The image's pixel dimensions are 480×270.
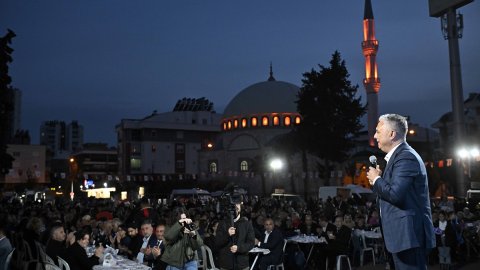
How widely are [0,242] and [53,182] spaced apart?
249ft

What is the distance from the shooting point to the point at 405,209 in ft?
10.5

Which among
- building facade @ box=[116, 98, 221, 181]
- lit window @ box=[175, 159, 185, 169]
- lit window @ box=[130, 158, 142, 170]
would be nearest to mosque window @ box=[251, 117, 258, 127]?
building facade @ box=[116, 98, 221, 181]

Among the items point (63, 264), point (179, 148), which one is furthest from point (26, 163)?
point (63, 264)

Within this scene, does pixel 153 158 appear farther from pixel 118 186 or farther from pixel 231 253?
pixel 231 253

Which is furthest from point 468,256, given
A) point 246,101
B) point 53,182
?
point 53,182

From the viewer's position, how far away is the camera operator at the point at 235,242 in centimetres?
710

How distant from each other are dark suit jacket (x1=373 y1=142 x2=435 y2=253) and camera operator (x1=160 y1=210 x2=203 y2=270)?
121 inches

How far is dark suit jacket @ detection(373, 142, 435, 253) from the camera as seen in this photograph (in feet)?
10.3

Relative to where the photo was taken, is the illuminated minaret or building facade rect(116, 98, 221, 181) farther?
building facade rect(116, 98, 221, 181)

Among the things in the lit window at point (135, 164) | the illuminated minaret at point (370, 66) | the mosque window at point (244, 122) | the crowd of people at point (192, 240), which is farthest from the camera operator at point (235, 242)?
the lit window at point (135, 164)

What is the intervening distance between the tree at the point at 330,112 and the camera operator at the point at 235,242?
32789 millimetres

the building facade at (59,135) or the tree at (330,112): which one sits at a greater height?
the building facade at (59,135)

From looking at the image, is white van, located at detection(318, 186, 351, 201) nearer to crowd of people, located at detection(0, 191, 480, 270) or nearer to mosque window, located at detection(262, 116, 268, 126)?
crowd of people, located at detection(0, 191, 480, 270)

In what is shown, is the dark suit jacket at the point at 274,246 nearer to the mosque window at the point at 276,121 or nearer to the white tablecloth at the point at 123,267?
the white tablecloth at the point at 123,267
